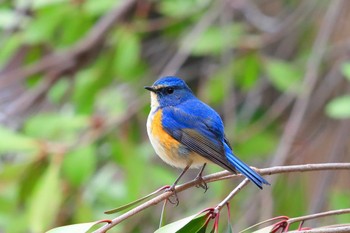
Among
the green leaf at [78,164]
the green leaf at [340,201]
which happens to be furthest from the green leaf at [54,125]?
the green leaf at [340,201]

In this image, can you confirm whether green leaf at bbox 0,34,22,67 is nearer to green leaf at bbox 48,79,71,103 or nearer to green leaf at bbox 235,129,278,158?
green leaf at bbox 48,79,71,103

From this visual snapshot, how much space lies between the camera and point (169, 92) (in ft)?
11.2

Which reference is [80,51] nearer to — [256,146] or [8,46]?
[8,46]

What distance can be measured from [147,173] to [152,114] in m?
1.42

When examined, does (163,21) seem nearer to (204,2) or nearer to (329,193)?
(204,2)

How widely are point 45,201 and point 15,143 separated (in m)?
0.32

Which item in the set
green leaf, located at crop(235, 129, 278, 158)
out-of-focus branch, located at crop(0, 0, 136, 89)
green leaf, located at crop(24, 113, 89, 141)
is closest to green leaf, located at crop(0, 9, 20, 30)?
out-of-focus branch, located at crop(0, 0, 136, 89)

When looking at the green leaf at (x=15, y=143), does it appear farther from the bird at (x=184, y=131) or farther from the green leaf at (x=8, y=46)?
the bird at (x=184, y=131)

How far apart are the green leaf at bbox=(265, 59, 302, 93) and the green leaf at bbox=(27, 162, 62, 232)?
132 centimetres

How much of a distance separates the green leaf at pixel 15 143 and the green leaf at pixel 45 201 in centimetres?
14

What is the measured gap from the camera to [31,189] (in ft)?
14.5

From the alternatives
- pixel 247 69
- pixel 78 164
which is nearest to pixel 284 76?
pixel 247 69

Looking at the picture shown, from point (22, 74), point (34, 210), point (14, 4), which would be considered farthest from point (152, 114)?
point (14, 4)

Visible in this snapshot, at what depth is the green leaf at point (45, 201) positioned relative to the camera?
4055mm
